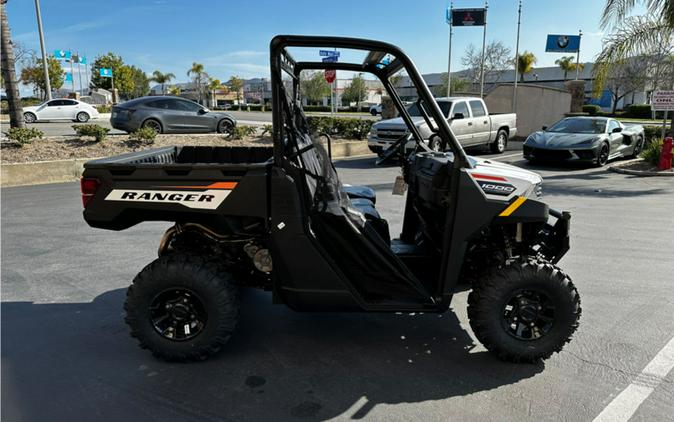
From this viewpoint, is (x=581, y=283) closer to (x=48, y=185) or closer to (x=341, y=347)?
(x=341, y=347)

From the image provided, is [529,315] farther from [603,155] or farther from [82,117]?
[82,117]

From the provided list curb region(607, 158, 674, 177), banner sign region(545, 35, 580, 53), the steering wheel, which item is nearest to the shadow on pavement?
the steering wheel

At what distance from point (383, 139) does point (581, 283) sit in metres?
8.86

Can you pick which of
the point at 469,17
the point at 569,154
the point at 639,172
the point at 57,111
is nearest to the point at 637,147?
the point at 639,172

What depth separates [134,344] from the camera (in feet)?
11.3

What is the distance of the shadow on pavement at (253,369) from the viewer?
9.02 feet

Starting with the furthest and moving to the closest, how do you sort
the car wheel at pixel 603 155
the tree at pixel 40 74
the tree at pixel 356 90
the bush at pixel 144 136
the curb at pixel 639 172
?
the tree at pixel 40 74
the tree at pixel 356 90
the car wheel at pixel 603 155
the bush at pixel 144 136
the curb at pixel 639 172

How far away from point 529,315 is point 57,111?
2892cm

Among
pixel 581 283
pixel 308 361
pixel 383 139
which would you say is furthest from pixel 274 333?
pixel 383 139

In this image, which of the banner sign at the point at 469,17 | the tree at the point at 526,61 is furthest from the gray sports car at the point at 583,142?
the tree at the point at 526,61

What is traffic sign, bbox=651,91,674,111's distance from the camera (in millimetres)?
12117

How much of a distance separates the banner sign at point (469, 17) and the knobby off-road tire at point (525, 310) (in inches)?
947

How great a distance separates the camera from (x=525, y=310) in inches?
124

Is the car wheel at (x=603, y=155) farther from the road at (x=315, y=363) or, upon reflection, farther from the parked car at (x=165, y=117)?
the parked car at (x=165, y=117)
